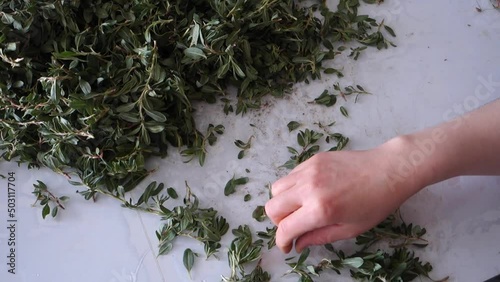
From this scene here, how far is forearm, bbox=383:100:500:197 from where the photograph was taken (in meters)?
A: 0.88

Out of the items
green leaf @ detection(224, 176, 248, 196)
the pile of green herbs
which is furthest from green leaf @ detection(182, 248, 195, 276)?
green leaf @ detection(224, 176, 248, 196)

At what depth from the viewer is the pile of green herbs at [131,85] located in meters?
0.91

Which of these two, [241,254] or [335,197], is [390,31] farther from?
[241,254]

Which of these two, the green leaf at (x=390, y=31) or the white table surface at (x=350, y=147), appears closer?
the white table surface at (x=350, y=147)

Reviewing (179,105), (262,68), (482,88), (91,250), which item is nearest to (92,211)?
(91,250)

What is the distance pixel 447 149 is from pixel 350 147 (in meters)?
0.17

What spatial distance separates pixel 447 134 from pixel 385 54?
0.23 meters

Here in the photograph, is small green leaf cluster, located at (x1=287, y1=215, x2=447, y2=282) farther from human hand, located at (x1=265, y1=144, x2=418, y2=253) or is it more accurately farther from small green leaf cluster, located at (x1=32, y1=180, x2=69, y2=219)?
small green leaf cluster, located at (x1=32, y1=180, x2=69, y2=219)

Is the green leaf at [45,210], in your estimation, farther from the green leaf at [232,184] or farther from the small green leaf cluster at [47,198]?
the green leaf at [232,184]

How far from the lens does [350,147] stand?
1.00 m

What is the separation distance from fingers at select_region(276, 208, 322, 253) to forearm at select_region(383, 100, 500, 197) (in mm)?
139

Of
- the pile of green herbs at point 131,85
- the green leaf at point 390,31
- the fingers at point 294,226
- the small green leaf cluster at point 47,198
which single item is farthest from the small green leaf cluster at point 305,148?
the small green leaf cluster at point 47,198

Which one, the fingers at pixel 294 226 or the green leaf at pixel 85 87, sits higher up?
the green leaf at pixel 85 87

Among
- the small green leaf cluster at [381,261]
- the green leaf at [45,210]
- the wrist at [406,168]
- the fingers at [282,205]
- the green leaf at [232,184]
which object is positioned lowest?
the green leaf at [45,210]
